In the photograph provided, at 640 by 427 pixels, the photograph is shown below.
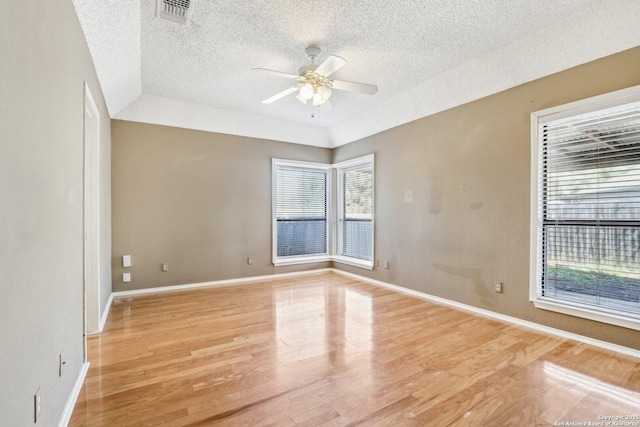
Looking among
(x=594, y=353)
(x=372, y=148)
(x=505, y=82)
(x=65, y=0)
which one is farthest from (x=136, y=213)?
(x=594, y=353)

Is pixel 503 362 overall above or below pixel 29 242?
below

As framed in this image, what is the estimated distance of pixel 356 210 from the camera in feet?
18.9

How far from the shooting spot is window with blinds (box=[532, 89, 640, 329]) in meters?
2.51

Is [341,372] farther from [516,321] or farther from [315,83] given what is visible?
[315,83]

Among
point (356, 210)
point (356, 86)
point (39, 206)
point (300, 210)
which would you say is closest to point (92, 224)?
point (39, 206)

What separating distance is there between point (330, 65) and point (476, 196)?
224 centimetres

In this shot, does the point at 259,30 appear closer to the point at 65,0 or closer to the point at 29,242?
the point at 65,0

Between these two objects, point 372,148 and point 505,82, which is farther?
point 372,148

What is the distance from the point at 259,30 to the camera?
2.73 m

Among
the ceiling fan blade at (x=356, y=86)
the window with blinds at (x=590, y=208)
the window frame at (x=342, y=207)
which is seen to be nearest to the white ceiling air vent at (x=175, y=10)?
the ceiling fan blade at (x=356, y=86)

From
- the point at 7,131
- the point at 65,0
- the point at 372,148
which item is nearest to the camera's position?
the point at 7,131

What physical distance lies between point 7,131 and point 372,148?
4.57 m

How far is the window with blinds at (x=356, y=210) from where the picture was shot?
5.41 metres

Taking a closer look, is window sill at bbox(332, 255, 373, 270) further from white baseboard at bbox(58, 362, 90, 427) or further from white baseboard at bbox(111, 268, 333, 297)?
white baseboard at bbox(58, 362, 90, 427)
